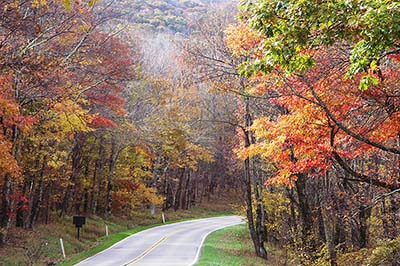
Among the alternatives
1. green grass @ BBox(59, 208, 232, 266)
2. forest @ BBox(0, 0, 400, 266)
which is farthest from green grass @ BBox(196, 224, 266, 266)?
green grass @ BBox(59, 208, 232, 266)

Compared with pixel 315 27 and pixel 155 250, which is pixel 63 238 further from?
pixel 315 27

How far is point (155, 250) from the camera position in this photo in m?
19.7

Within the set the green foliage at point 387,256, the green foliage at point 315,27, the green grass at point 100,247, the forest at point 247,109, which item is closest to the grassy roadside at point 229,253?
the forest at point 247,109

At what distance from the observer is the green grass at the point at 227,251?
1647 centimetres

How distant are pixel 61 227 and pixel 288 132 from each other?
18.2 m

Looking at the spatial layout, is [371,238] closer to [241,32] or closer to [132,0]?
[241,32]

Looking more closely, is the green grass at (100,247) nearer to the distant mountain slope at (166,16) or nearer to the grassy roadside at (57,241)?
the grassy roadside at (57,241)

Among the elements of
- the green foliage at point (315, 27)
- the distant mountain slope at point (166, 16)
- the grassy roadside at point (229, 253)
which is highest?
the distant mountain slope at point (166, 16)

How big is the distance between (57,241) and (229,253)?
8.97 m

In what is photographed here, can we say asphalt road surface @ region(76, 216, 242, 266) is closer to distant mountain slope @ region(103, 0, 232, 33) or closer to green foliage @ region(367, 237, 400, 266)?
green foliage @ region(367, 237, 400, 266)

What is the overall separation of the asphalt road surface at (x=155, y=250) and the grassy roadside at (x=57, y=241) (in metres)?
0.98

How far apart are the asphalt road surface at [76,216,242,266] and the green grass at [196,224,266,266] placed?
509 mm

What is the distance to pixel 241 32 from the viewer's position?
Answer: 12.4 m

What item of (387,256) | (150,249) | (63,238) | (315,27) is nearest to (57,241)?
(63,238)
